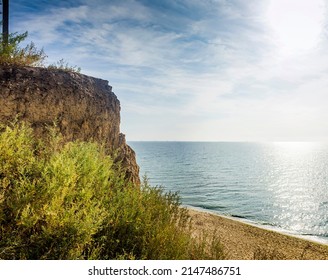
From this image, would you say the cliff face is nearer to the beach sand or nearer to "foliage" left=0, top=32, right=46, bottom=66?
"foliage" left=0, top=32, right=46, bottom=66

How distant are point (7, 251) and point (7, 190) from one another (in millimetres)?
1190

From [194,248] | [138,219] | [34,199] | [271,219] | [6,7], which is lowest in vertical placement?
[271,219]

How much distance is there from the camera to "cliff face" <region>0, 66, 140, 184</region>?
925 cm

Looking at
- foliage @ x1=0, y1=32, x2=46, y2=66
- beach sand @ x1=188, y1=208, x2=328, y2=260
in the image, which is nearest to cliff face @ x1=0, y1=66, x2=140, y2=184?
foliage @ x1=0, y1=32, x2=46, y2=66

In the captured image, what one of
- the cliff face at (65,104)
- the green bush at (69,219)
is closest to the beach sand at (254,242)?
the cliff face at (65,104)

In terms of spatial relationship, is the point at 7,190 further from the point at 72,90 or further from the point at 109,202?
the point at 72,90

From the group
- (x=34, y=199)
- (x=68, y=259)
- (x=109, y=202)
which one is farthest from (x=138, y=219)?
(x=34, y=199)

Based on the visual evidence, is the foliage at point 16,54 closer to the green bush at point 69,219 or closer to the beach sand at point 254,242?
the green bush at point 69,219

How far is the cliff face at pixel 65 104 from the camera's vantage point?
9250mm

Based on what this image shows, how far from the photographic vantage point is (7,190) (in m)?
4.84

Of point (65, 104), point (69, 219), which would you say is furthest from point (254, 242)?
point (69, 219)

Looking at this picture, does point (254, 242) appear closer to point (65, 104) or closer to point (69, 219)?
point (65, 104)

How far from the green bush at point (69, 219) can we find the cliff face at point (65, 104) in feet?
11.3

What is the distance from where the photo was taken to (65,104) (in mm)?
10562
